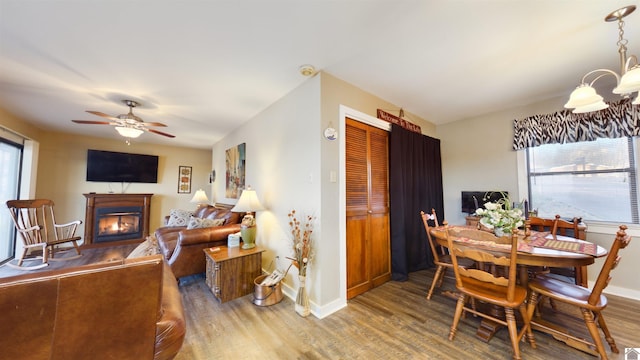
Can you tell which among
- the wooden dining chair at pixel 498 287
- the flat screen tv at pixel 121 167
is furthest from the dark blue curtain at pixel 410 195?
the flat screen tv at pixel 121 167

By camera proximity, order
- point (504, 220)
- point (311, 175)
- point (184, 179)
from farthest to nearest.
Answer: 1. point (184, 179)
2. point (311, 175)
3. point (504, 220)

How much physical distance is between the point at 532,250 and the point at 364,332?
1491 millimetres

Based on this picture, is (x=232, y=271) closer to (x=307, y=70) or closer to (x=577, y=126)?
(x=307, y=70)

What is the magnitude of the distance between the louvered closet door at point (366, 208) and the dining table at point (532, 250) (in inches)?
40.9

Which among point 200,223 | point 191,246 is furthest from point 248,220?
point 200,223

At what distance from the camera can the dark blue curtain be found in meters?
2.95

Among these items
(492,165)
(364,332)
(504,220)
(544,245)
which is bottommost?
(364,332)

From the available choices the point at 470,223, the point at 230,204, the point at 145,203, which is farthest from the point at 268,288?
the point at 145,203

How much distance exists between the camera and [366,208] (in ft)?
8.96

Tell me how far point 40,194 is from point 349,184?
6260mm

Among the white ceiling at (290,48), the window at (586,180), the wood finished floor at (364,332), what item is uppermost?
the white ceiling at (290,48)

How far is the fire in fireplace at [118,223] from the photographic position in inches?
187

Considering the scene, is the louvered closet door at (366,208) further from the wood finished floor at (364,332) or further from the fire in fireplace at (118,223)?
the fire in fireplace at (118,223)

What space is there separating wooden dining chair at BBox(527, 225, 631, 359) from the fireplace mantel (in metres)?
6.83
